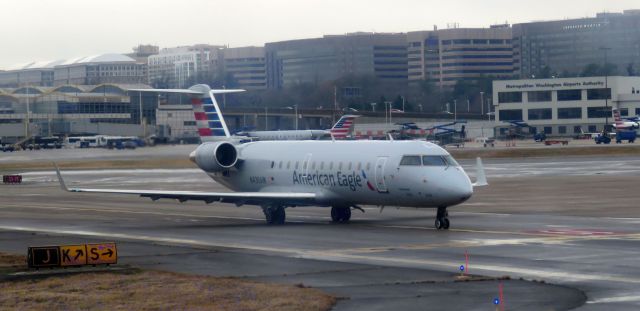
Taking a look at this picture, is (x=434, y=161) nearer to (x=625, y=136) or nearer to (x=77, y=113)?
(x=625, y=136)

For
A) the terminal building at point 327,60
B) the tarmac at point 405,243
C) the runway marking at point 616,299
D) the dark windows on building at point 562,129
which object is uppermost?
the terminal building at point 327,60

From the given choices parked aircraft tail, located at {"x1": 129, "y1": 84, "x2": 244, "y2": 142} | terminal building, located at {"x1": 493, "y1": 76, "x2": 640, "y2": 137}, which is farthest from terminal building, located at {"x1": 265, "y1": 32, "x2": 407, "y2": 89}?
parked aircraft tail, located at {"x1": 129, "y1": 84, "x2": 244, "y2": 142}

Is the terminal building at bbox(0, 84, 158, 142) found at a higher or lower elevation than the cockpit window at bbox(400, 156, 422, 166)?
higher

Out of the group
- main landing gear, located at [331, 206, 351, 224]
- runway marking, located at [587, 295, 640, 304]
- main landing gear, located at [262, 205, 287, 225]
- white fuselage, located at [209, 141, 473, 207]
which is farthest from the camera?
main landing gear, located at [331, 206, 351, 224]

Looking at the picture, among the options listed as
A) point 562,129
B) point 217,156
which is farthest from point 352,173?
point 562,129

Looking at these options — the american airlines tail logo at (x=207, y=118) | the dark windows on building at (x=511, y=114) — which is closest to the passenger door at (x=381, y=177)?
the american airlines tail logo at (x=207, y=118)

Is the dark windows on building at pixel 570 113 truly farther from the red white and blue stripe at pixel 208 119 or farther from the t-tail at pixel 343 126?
the red white and blue stripe at pixel 208 119

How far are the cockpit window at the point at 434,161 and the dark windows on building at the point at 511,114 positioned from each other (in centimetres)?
12483

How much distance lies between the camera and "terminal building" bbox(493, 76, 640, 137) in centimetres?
15362

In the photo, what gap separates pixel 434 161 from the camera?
37406 millimetres

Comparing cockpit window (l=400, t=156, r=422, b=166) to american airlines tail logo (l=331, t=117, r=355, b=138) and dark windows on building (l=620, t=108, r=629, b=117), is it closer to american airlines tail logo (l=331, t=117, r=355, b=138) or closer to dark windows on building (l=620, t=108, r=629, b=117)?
american airlines tail logo (l=331, t=117, r=355, b=138)

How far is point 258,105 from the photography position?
176 metres

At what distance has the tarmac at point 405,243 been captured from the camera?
74.3ft

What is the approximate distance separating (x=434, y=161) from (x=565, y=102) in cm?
12315
